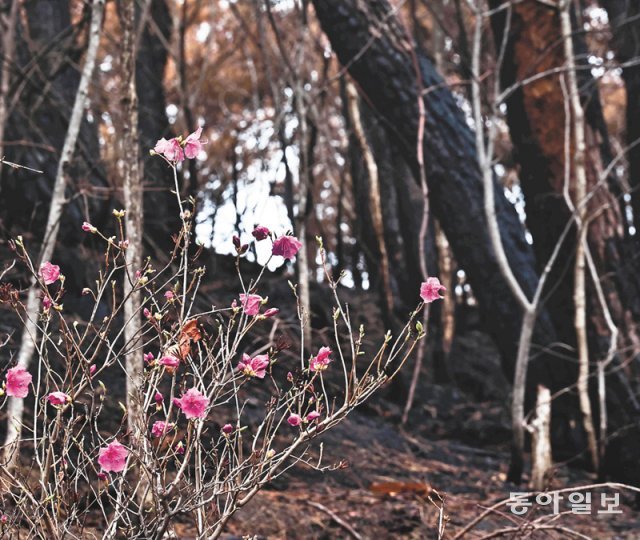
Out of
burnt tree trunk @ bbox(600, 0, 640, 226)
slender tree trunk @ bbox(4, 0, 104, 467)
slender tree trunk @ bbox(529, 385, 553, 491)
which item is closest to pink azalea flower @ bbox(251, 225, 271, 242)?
slender tree trunk @ bbox(4, 0, 104, 467)

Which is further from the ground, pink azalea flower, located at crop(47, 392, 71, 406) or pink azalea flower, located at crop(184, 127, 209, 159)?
pink azalea flower, located at crop(184, 127, 209, 159)

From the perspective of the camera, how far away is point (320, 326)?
22.9 feet

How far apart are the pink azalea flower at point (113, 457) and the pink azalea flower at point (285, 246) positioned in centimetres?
63

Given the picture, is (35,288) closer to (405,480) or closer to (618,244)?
(405,480)

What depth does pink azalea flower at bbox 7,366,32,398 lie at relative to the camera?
6.58ft

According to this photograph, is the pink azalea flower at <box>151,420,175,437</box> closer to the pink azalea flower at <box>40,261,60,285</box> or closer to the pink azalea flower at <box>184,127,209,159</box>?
the pink azalea flower at <box>40,261,60,285</box>

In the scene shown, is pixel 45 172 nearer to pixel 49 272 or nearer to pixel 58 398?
pixel 49 272

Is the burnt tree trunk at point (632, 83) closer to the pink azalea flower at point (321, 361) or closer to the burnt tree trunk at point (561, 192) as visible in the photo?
the burnt tree trunk at point (561, 192)

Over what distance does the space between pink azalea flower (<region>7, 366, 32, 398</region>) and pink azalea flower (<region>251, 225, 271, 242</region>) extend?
666 millimetres

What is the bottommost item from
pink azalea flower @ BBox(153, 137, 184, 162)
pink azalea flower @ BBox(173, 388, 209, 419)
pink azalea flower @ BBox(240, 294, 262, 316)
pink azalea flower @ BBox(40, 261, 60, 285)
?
pink azalea flower @ BBox(173, 388, 209, 419)

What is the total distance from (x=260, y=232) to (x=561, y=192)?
346 centimetres

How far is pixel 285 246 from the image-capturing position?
2174 mm

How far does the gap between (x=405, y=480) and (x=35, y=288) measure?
7.96 feet

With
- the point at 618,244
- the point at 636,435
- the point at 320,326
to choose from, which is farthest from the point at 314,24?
the point at 636,435
